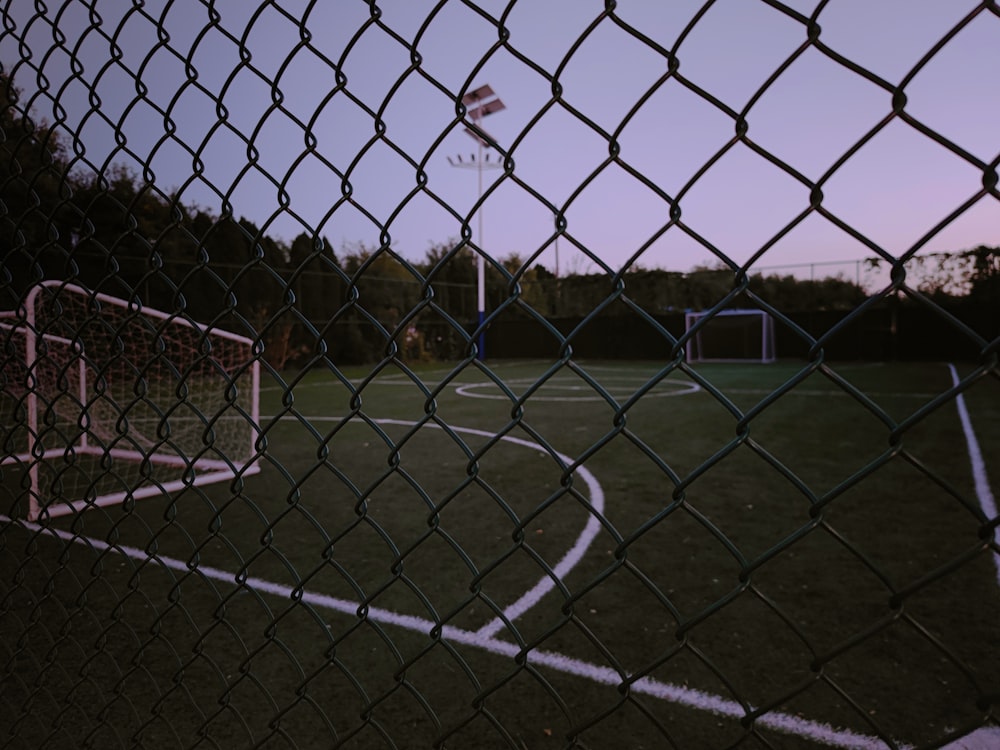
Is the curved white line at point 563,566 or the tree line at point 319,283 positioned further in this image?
the tree line at point 319,283

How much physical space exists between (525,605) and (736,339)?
20606 mm

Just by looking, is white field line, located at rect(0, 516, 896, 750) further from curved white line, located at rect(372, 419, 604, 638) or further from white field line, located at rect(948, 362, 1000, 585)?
white field line, located at rect(948, 362, 1000, 585)

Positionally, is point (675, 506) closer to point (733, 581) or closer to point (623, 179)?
point (623, 179)

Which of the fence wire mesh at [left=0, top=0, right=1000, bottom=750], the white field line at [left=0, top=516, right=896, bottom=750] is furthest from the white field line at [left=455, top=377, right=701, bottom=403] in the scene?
the white field line at [left=0, top=516, right=896, bottom=750]

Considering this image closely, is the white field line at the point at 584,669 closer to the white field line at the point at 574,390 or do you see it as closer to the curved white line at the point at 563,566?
the curved white line at the point at 563,566

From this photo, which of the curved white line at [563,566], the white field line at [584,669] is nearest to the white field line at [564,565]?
the curved white line at [563,566]

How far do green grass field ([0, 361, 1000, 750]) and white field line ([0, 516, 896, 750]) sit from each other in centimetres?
1

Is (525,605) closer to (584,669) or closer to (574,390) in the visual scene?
(584,669)

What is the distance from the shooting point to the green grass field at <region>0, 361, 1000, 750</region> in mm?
1181

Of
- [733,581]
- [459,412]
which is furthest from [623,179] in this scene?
[459,412]

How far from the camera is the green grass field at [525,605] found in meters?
1.18

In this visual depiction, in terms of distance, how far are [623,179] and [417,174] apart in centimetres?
36

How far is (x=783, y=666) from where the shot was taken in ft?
8.33

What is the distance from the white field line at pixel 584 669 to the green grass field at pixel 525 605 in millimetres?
11
